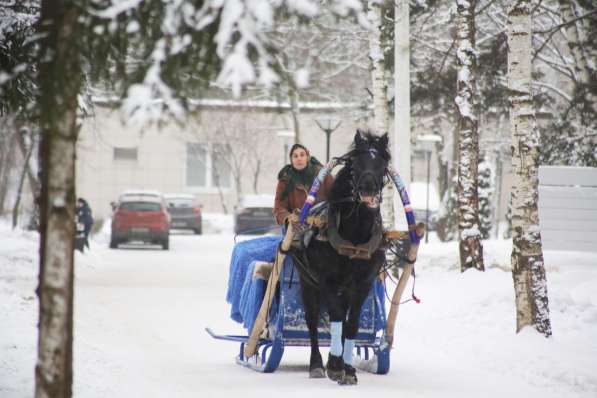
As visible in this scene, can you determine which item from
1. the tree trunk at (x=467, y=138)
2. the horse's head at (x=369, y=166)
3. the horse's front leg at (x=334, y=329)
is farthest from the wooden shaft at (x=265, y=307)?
the tree trunk at (x=467, y=138)

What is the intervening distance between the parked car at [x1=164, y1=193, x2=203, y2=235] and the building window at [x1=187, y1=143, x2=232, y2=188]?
13.4m

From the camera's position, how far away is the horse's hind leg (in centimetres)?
1017

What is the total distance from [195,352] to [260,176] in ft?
184

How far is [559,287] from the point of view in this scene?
642 inches

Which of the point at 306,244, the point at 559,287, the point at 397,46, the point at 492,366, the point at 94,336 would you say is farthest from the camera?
the point at 397,46

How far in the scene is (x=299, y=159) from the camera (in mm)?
10883

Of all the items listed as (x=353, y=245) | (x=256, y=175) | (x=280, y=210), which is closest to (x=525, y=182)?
(x=280, y=210)

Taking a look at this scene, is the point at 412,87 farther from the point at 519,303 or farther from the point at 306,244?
the point at 306,244

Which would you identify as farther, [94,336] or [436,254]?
[436,254]

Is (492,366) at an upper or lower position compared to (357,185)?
lower

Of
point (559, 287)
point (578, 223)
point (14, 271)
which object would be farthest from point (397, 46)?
point (14, 271)

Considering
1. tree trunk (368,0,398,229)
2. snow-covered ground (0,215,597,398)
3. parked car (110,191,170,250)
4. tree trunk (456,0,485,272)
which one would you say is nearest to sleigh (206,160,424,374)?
snow-covered ground (0,215,597,398)

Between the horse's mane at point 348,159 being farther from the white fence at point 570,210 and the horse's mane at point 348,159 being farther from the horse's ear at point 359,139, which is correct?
the white fence at point 570,210

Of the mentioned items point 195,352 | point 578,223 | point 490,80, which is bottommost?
point 195,352
